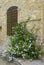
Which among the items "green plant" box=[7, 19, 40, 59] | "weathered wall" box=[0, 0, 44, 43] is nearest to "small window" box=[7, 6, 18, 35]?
"weathered wall" box=[0, 0, 44, 43]

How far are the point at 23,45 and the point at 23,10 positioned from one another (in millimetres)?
1644

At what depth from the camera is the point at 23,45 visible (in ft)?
13.0

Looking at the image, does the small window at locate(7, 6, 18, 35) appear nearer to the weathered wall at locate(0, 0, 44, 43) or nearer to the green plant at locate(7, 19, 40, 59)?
the weathered wall at locate(0, 0, 44, 43)

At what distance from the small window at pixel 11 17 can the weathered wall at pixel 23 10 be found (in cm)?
10

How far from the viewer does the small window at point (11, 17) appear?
18.7ft

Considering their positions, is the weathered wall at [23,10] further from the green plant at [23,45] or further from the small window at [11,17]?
the green plant at [23,45]

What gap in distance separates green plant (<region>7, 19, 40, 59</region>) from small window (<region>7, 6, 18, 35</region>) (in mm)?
1517

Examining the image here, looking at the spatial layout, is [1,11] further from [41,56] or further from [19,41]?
[41,56]

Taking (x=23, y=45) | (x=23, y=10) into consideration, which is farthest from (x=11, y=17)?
(x=23, y=45)

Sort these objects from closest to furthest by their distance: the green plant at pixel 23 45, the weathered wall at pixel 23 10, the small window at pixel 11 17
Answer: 1. the green plant at pixel 23 45
2. the weathered wall at pixel 23 10
3. the small window at pixel 11 17

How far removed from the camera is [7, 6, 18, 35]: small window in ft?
18.7

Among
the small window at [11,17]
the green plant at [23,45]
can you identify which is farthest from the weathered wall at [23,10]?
the green plant at [23,45]

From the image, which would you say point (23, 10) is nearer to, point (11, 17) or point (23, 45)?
point (11, 17)

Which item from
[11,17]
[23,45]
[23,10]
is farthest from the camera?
[11,17]
